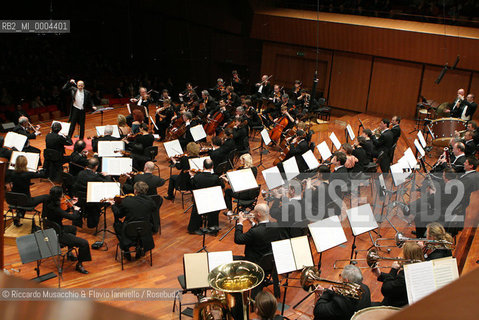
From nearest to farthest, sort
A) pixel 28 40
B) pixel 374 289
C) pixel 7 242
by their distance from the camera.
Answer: pixel 374 289 → pixel 7 242 → pixel 28 40

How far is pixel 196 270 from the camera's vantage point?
16.9 ft

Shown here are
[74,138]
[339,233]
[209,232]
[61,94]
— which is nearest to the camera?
[339,233]

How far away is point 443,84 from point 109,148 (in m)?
12.5

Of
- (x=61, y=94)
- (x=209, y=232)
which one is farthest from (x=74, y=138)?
(x=209, y=232)

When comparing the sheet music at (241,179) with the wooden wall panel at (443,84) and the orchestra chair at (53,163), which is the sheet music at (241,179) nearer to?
the orchestra chair at (53,163)

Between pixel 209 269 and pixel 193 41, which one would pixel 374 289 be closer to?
pixel 209 269

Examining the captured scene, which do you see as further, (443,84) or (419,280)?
(443,84)

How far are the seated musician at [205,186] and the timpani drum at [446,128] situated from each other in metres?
6.23

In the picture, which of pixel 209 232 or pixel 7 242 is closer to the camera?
pixel 7 242

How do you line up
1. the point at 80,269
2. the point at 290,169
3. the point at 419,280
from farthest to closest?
the point at 290,169
the point at 80,269
the point at 419,280

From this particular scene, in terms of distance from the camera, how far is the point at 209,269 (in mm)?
5121

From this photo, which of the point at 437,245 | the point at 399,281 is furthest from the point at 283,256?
the point at 437,245

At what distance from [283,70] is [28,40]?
32.2ft

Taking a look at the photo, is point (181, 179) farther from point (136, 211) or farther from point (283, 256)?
point (283, 256)
